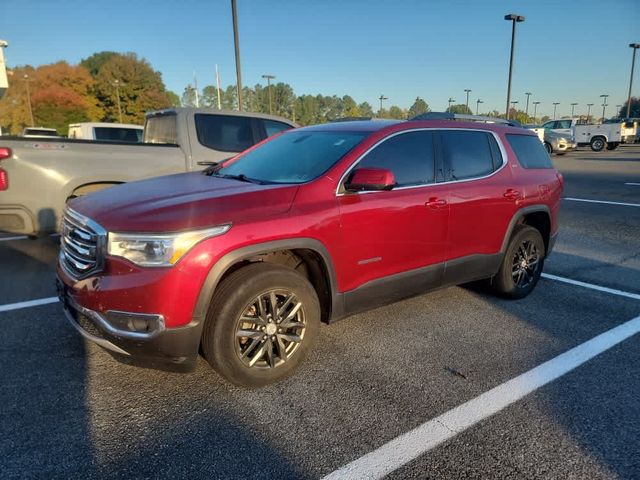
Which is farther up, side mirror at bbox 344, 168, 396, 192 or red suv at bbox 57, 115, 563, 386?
side mirror at bbox 344, 168, 396, 192

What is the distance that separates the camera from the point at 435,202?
3.73 metres

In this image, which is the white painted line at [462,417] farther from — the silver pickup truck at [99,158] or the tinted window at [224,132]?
the tinted window at [224,132]

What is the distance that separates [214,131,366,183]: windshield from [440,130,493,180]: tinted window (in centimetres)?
89

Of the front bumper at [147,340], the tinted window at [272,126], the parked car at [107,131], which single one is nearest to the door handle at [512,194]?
the front bumper at [147,340]

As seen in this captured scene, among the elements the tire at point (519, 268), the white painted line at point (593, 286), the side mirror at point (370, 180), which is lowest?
the white painted line at point (593, 286)

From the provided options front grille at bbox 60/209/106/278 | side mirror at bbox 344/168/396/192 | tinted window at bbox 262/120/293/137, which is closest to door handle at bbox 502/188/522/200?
side mirror at bbox 344/168/396/192

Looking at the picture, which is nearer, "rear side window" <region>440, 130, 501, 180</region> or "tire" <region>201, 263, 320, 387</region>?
"tire" <region>201, 263, 320, 387</region>

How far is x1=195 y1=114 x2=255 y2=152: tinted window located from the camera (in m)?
6.63

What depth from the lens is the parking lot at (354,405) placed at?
230 cm

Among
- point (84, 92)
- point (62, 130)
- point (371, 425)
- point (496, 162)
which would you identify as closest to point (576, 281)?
point (496, 162)

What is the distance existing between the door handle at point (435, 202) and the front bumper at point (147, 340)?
2.06 metres

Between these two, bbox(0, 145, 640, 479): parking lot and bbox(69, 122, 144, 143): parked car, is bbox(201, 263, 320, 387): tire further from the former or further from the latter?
bbox(69, 122, 144, 143): parked car

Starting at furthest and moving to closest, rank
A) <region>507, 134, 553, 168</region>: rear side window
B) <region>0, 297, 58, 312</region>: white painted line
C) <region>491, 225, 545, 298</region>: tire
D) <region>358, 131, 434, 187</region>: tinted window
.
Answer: <region>507, 134, 553, 168</region>: rear side window < <region>491, 225, 545, 298</region>: tire < <region>0, 297, 58, 312</region>: white painted line < <region>358, 131, 434, 187</region>: tinted window

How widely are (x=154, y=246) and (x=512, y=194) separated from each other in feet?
11.0
